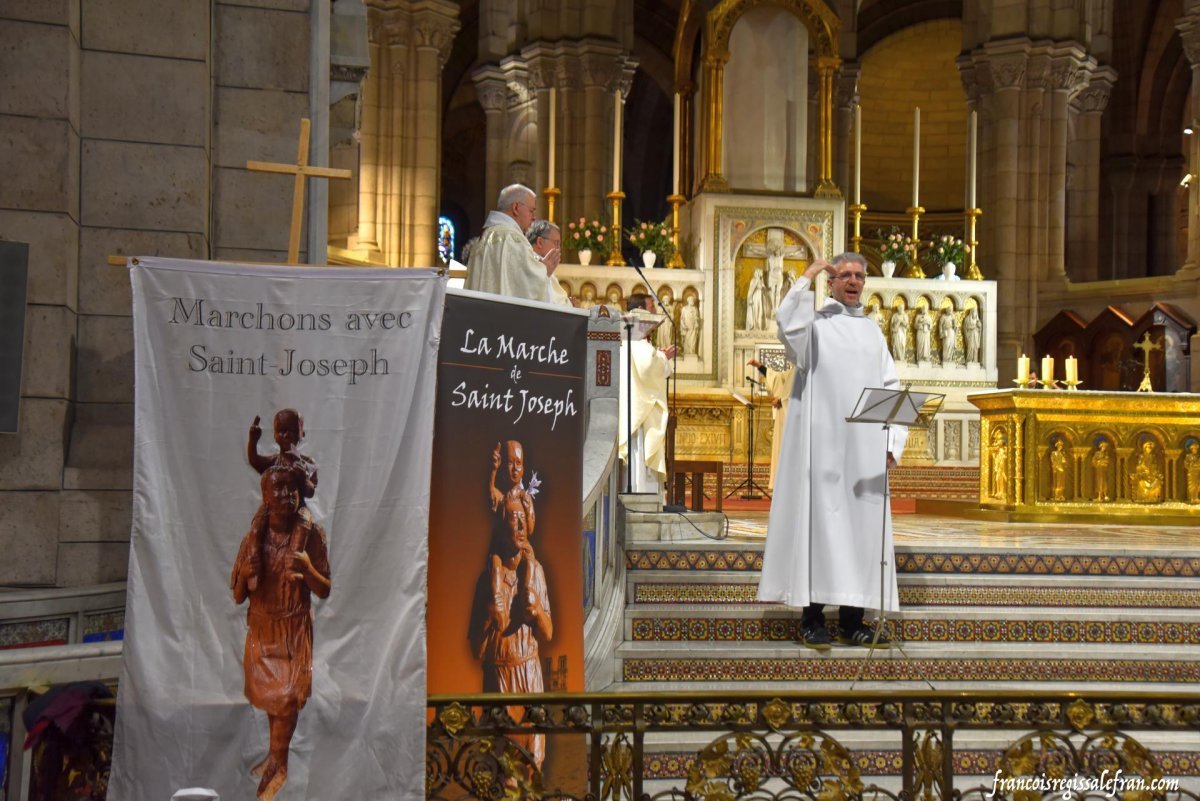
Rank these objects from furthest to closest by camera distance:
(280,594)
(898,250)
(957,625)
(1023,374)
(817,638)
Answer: (898,250) → (1023,374) → (957,625) → (817,638) → (280,594)

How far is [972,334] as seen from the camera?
16.0 metres

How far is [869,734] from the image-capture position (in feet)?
20.5

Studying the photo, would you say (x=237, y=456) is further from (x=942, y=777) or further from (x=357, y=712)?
(x=942, y=777)

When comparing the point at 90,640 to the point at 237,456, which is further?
the point at 90,640

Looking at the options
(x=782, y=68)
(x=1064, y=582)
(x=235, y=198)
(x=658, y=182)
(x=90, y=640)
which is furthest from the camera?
(x=658, y=182)

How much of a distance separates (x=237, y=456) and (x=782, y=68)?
12616 millimetres

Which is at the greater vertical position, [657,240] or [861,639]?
[657,240]

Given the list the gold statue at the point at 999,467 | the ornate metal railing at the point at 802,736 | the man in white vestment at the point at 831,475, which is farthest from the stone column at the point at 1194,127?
the ornate metal railing at the point at 802,736

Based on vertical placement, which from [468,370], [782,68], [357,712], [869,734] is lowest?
[869,734]

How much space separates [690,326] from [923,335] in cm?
282

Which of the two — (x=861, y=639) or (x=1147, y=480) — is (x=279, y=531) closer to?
(x=861, y=639)

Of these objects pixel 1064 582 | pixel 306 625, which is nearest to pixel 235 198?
pixel 306 625

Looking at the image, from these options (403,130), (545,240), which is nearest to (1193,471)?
(545,240)

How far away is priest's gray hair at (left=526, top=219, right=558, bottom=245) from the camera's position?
22.5ft
